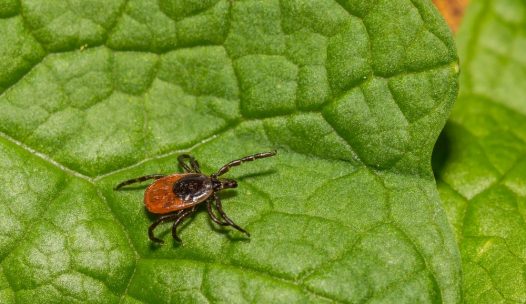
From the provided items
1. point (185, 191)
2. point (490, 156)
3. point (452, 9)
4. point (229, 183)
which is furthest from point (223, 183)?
point (452, 9)

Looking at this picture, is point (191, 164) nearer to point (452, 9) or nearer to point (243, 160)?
point (243, 160)

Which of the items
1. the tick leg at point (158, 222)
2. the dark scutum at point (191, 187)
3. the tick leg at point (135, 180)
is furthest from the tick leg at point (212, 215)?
the tick leg at point (135, 180)

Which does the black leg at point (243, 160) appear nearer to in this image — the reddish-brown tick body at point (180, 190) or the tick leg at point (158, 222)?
the reddish-brown tick body at point (180, 190)

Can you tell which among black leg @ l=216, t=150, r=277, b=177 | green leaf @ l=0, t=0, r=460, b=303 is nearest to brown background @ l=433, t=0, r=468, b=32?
green leaf @ l=0, t=0, r=460, b=303

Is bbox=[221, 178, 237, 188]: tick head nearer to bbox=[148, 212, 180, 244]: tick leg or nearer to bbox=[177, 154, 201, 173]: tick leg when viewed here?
bbox=[177, 154, 201, 173]: tick leg

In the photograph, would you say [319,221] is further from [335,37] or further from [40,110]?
[40,110]

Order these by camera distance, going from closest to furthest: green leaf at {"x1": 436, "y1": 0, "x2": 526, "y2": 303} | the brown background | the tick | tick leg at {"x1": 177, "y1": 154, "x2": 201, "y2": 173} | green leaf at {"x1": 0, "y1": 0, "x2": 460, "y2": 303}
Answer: green leaf at {"x1": 0, "y1": 0, "x2": 460, "y2": 303} < the tick < tick leg at {"x1": 177, "y1": 154, "x2": 201, "y2": 173} < green leaf at {"x1": 436, "y1": 0, "x2": 526, "y2": 303} < the brown background

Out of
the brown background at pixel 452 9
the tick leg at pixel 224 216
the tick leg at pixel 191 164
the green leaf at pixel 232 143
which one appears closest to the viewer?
the green leaf at pixel 232 143

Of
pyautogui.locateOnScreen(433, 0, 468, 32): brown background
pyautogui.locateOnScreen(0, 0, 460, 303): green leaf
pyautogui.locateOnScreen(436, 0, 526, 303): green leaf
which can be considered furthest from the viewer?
Answer: pyautogui.locateOnScreen(433, 0, 468, 32): brown background
